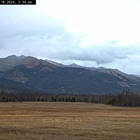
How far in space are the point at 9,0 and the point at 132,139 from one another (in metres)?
17.3

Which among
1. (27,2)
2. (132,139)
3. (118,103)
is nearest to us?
(27,2)

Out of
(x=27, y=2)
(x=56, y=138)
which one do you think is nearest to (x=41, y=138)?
(x=56, y=138)

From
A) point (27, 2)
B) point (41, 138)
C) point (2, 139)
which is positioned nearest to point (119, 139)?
point (41, 138)

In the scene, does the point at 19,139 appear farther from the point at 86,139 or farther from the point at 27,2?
the point at 27,2

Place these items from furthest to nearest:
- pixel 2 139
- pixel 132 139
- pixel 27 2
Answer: pixel 132 139
pixel 2 139
pixel 27 2

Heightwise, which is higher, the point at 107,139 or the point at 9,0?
the point at 9,0

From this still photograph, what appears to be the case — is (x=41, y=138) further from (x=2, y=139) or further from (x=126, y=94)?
(x=126, y=94)

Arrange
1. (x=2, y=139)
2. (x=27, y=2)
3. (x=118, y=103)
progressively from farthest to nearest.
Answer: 1. (x=118, y=103)
2. (x=2, y=139)
3. (x=27, y=2)

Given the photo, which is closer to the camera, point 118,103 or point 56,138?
point 56,138

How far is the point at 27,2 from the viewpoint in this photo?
2373 cm

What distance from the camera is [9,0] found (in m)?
23.8

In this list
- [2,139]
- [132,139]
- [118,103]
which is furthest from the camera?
[118,103]

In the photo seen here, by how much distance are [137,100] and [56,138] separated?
153 metres

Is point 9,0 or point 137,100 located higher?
point 9,0
